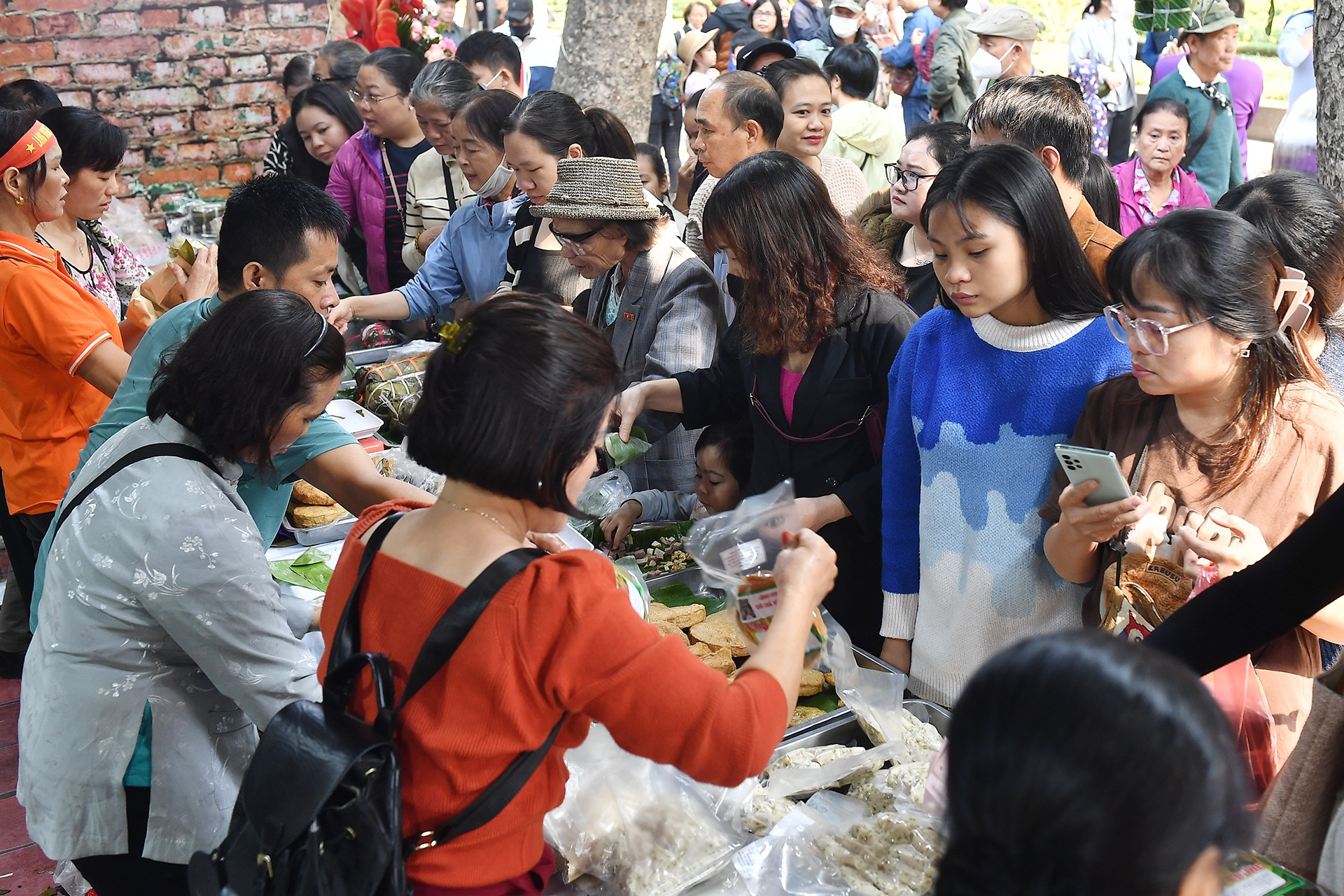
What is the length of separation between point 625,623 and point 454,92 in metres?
3.81

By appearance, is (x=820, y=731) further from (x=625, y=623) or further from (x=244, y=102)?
(x=244, y=102)

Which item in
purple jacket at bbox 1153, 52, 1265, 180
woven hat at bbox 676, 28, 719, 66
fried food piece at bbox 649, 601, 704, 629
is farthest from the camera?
woven hat at bbox 676, 28, 719, 66

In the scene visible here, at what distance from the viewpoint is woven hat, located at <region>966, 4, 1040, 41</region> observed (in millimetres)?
5543

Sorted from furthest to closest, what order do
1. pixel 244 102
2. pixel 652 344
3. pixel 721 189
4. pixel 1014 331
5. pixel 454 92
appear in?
pixel 244 102 → pixel 454 92 → pixel 652 344 → pixel 721 189 → pixel 1014 331

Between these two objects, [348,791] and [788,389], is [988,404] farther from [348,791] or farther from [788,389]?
[348,791]

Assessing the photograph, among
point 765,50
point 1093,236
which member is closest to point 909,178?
point 1093,236

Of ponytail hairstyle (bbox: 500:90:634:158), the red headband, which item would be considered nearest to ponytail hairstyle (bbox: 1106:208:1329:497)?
ponytail hairstyle (bbox: 500:90:634:158)

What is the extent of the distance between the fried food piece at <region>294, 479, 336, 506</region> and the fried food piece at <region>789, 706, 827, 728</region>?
160 cm

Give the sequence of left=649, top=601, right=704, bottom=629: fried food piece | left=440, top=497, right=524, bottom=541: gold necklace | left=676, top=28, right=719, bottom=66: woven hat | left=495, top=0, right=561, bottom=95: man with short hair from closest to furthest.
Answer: left=440, top=497, right=524, bottom=541: gold necklace, left=649, top=601, right=704, bottom=629: fried food piece, left=495, top=0, right=561, bottom=95: man with short hair, left=676, top=28, right=719, bottom=66: woven hat

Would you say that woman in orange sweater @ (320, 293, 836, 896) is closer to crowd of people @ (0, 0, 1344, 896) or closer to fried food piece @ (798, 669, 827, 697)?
crowd of people @ (0, 0, 1344, 896)

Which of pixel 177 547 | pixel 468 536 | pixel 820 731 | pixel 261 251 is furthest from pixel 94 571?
pixel 820 731

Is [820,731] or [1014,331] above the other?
[1014,331]

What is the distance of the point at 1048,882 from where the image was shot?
0.82 meters

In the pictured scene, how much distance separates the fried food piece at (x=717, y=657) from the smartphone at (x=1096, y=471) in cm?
89
